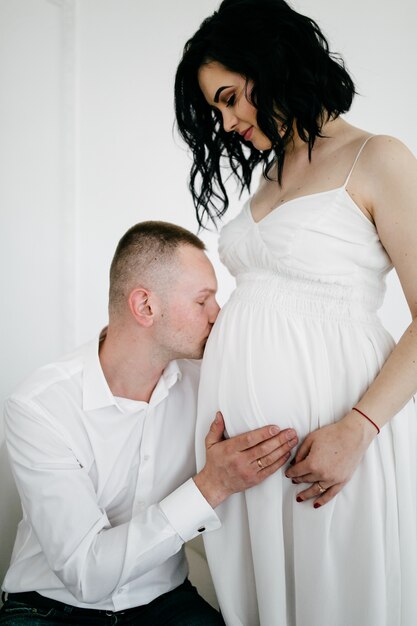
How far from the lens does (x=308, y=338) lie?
118 cm

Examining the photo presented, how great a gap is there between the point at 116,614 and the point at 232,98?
1.15 meters

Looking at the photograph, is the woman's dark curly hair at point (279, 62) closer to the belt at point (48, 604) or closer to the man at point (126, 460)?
the man at point (126, 460)

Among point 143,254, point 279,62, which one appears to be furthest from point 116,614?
point 279,62

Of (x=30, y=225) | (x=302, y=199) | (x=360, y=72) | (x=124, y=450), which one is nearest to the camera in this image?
(x=302, y=199)

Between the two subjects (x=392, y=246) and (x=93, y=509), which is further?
(x=93, y=509)

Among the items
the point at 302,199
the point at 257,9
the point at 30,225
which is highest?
the point at 257,9

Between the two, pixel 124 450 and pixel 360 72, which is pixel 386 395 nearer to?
pixel 124 450

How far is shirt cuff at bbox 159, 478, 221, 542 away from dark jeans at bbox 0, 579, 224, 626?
0.26m

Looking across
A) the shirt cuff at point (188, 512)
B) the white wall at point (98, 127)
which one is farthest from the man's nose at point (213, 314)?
the white wall at point (98, 127)

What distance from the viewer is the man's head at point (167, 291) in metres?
1.42

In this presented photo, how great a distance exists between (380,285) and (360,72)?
6.17 ft

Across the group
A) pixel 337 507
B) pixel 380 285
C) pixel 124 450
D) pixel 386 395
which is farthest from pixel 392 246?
pixel 124 450

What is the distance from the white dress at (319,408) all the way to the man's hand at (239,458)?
37 millimetres

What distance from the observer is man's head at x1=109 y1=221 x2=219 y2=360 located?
55.8 inches
